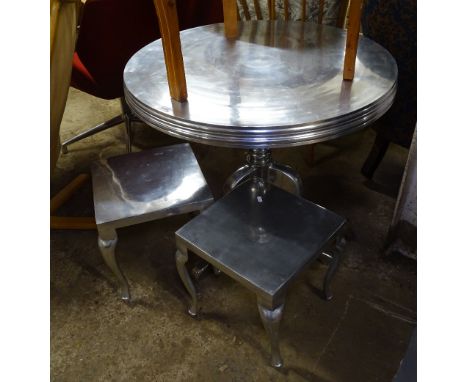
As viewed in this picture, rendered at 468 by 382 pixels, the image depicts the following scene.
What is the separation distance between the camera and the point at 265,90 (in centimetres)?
118

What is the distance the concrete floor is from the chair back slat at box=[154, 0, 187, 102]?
0.85m

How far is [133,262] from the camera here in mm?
1796

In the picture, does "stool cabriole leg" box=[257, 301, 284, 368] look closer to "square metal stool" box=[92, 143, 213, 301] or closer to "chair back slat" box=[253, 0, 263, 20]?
"square metal stool" box=[92, 143, 213, 301]

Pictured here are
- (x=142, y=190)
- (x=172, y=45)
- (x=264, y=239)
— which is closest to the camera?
(x=172, y=45)

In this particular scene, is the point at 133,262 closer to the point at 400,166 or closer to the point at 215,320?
the point at 215,320

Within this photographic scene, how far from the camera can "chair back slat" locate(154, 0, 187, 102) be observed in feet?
3.19

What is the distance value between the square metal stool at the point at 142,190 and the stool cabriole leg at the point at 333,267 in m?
0.46

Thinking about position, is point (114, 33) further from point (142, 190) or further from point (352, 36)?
point (352, 36)

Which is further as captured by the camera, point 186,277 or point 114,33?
point 114,33

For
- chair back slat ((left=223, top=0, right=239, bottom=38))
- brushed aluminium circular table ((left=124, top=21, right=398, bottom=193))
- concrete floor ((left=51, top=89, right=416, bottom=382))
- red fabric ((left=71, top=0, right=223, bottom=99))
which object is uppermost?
chair back slat ((left=223, top=0, right=239, bottom=38))

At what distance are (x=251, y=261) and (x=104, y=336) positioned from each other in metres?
0.70

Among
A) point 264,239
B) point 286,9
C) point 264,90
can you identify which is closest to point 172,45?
point 264,90

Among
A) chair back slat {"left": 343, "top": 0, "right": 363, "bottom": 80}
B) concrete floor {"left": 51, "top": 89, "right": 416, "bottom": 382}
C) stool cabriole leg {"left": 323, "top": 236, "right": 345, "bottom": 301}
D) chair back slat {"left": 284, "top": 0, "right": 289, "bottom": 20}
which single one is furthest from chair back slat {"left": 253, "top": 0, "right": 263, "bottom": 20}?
A: stool cabriole leg {"left": 323, "top": 236, "right": 345, "bottom": 301}

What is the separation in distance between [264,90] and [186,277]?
2.27 ft
